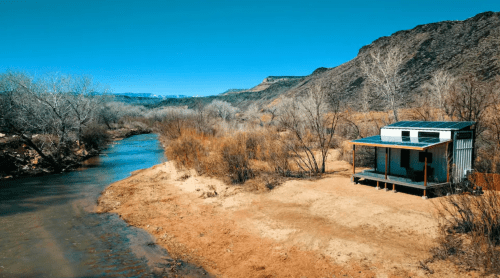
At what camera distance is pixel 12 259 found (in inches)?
309

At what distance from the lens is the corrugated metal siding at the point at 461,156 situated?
1068 cm

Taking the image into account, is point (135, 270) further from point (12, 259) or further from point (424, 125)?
point (424, 125)

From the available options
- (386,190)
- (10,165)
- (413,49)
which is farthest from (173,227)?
(413,49)

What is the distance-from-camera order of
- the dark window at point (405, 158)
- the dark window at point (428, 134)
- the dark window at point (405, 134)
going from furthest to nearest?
the dark window at point (405, 134) → the dark window at point (405, 158) → the dark window at point (428, 134)

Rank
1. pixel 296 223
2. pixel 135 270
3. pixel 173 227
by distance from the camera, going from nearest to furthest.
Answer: pixel 135 270 < pixel 296 223 < pixel 173 227

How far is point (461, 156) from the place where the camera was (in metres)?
10.8

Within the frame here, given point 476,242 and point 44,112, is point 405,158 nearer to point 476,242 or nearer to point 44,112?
point 476,242

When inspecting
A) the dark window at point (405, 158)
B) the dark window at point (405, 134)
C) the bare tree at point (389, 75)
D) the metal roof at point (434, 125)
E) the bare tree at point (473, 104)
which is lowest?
the dark window at point (405, 158)

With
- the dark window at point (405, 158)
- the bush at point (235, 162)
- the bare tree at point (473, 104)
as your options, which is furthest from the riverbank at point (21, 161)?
the bare tree at point (473, 104)

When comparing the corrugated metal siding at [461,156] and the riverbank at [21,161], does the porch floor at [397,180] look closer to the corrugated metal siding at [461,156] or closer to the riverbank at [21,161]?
the corrugated metal siding at [461,156]

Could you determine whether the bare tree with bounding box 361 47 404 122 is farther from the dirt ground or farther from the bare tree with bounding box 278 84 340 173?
the dirt ground

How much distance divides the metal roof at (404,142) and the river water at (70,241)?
8207 mm

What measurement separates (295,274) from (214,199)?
6.17m

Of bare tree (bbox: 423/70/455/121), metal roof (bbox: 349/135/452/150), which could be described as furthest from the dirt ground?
bare tree (bbox: 423/70/455/121)
